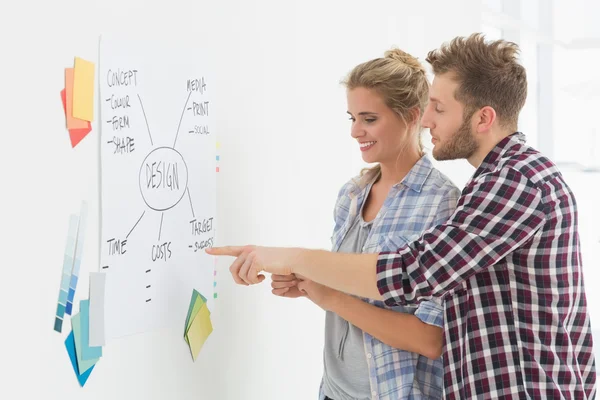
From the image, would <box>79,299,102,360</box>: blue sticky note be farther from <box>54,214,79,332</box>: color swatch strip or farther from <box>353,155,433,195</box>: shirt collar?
<box>353,155,433,195</box>: shirt collar

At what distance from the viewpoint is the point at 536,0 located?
3512mm

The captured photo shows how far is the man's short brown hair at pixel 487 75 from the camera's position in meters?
1.30

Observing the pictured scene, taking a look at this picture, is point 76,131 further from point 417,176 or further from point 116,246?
point 417,176

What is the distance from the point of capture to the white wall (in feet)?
3.34

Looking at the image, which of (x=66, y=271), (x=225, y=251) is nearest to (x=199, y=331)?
(x=225, y=251)

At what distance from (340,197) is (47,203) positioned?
72cm

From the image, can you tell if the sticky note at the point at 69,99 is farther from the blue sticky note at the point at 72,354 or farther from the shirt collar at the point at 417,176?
the shirt collar at the point at 417,176

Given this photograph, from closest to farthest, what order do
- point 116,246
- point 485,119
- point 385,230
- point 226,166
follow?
point 116,246 < point 485,119 < point 385,230 < point 226,166

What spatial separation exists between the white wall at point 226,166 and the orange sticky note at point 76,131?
0.01 m

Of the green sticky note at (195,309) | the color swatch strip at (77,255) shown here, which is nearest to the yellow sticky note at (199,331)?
the green sticky note at (195,309)

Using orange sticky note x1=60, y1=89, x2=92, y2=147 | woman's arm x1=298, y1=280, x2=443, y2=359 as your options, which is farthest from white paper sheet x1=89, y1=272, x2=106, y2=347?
woman's arm x1=298, y1=280, x2=443, y2=359

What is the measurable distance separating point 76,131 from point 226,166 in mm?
467

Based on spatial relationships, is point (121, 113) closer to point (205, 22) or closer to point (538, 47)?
point (205, 22)

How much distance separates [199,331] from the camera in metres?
1.45
